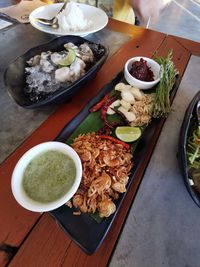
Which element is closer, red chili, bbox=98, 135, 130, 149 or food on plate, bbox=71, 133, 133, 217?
food on plate, bbox=71, 133, 133, 217

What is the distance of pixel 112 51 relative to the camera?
1.10 m

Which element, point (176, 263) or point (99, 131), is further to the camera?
point (99, 131)

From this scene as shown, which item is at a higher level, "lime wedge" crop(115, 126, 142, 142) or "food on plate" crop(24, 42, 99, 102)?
"food on plate" crop(24, 42, 99, 102)

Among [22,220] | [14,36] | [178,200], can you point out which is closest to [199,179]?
[178,200]

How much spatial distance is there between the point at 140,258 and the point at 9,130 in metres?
0.54

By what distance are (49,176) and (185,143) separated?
0.39 meters

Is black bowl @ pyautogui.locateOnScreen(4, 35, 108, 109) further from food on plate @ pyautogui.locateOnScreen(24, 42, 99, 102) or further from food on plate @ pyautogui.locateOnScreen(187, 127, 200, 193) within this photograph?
food on plate @ pyautogui.locateOnScreen(187, 127, 200, 193)

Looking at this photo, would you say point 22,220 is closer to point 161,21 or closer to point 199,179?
point 199,179

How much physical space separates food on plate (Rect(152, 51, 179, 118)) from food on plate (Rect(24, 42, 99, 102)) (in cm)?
28

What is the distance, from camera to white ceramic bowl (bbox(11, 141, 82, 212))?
1.54ft

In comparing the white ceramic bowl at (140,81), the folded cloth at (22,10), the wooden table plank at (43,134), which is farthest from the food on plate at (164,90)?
the folded cloth at (22,10)

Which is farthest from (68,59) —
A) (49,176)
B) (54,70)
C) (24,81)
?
(49,176)

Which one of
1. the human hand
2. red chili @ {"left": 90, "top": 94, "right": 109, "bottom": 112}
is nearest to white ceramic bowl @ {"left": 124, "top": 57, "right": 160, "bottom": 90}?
red chili @ {"left": 90, "top": 94, "right": 109, "bottom": 112}

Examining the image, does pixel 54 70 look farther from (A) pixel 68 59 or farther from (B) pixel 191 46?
(B) pixel 191 46
